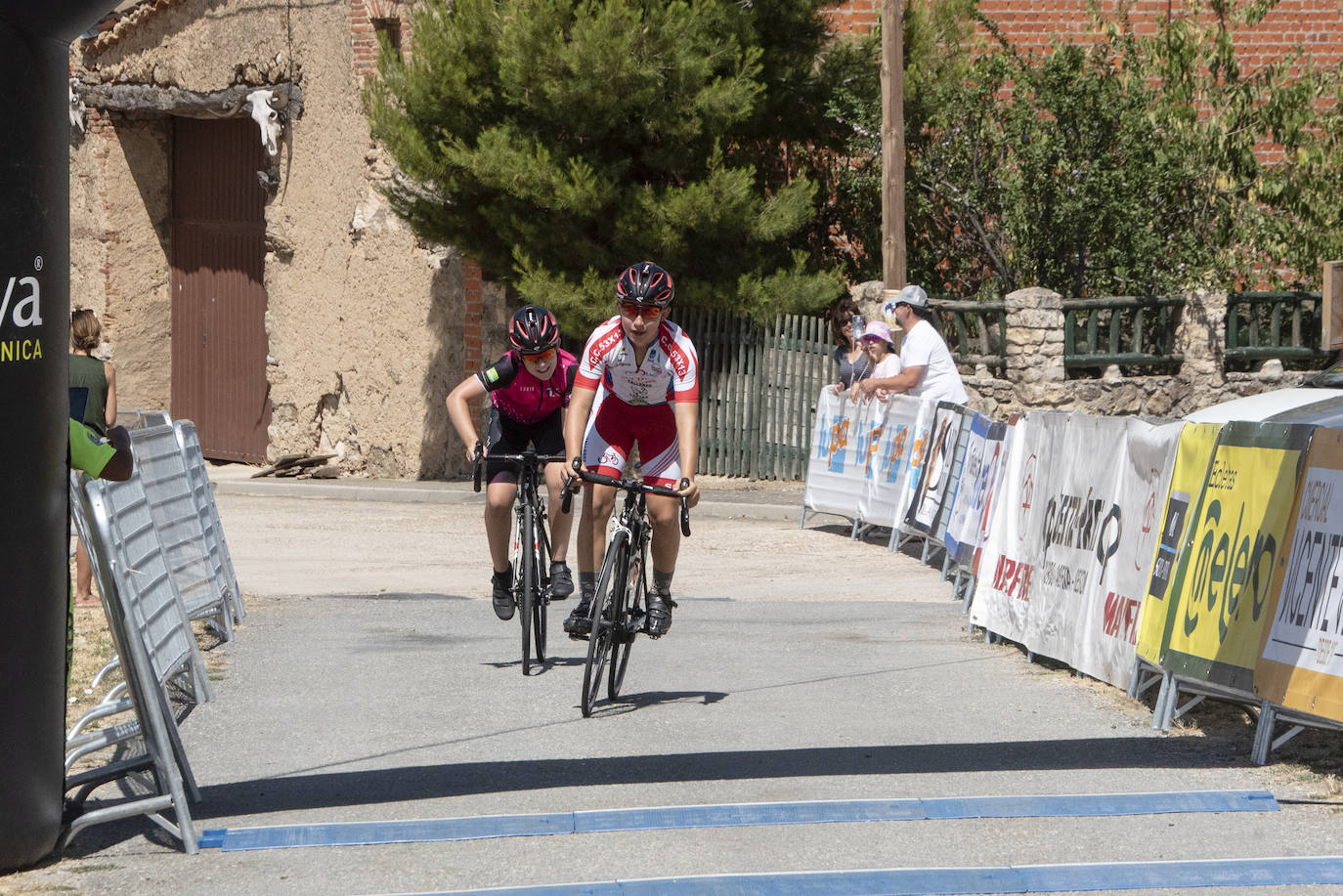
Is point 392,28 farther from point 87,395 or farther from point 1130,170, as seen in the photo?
point 87,395

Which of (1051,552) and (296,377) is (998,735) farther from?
(296,377)

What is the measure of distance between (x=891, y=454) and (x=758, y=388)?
6.02 m

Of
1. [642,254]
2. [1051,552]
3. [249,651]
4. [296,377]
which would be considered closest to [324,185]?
[296,377]

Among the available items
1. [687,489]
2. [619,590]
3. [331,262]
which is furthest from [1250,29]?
[619,590]

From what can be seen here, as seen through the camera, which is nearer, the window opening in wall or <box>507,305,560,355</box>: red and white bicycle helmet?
<box>507,305,560,355</box>: red and white bicycle helmet

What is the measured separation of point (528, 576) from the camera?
8.38 m

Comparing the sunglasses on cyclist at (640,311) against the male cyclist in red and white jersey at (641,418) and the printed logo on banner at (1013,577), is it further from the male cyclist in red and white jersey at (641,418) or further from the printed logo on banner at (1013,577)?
the printed logo on banner at (1013,577)

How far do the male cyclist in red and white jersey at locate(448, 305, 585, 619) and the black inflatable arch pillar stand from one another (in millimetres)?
3352

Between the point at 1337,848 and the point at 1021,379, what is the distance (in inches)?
574

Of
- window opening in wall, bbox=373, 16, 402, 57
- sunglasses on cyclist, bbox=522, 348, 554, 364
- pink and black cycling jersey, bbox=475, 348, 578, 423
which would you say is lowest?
pink and black cycling jersey, bbox=475, 348, 578, 423

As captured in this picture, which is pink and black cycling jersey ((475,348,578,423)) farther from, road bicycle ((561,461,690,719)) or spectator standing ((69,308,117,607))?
spectator standing ((69,308,117,607))

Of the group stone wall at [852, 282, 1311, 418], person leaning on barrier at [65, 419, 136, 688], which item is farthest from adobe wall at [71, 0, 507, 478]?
person leaning on barrier at [65, 419, 136, 688]

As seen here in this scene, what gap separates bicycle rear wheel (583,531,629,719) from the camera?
7387 millimetres

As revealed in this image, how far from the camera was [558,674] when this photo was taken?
866 centimetres
